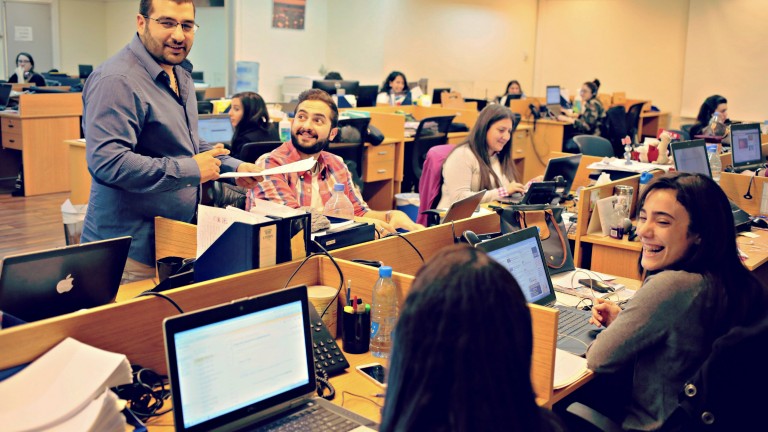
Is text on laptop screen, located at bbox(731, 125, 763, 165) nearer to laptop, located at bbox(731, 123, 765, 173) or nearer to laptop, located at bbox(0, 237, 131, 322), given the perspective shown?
laptop, located at bbox(731, 123, 765, 173)

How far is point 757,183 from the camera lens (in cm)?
475

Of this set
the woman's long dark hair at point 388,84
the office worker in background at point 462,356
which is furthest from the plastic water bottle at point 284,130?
the office worker in background at point 462,356

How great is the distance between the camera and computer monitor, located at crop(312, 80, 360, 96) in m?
8.67

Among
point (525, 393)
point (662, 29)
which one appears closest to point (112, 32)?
point (662, 29)

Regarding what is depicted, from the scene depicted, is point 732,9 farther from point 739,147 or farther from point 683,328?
point 683,328

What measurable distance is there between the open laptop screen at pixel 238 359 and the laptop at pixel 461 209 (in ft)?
4.44

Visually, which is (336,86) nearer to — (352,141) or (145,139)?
(352,141)

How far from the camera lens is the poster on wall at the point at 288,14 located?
10.2 meters

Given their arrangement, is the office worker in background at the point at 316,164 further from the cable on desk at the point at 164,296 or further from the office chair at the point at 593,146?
the office chair at the point at 593,146

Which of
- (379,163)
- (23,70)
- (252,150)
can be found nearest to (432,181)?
(252,150)

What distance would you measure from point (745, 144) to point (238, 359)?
523cm

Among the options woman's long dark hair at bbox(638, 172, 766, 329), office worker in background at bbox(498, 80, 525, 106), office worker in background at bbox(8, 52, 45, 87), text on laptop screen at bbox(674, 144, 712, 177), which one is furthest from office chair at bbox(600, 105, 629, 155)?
office worker in background at bbox(8, 52, 45, 87)

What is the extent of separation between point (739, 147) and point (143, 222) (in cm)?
468

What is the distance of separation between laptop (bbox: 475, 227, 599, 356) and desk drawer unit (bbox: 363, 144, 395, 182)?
160 inches
